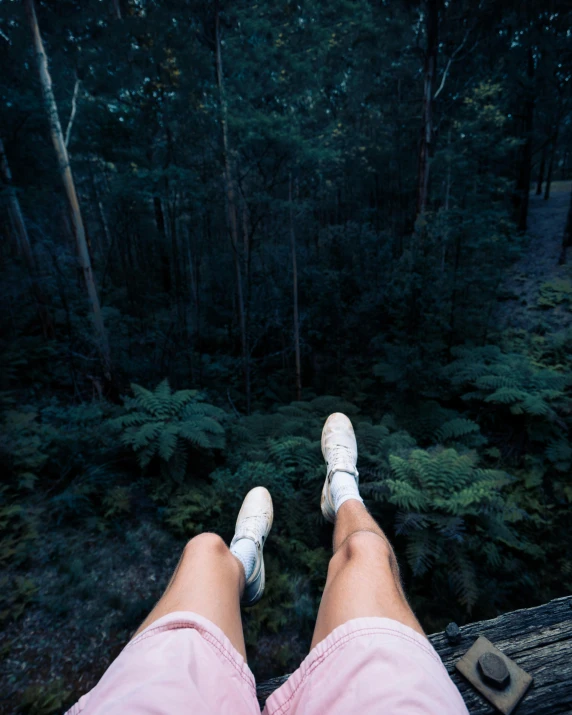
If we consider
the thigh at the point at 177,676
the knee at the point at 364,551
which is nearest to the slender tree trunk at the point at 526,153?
the knee at the point at 364,551

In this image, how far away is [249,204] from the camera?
704 cm

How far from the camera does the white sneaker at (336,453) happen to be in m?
2.42

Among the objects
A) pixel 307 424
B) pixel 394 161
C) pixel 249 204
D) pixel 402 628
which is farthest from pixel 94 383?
pixel 394 161

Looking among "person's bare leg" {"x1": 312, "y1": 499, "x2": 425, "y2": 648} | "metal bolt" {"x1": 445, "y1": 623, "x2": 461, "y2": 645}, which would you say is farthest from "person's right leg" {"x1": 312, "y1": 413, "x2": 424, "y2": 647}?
"metal bolt" {"x1": 445, "y1": 623, "x2": 461, "y2": 645}

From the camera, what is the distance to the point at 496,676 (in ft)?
2.95

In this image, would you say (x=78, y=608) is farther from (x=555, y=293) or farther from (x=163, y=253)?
(x=555, y=293)

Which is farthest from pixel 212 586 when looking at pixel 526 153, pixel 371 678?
pixel 526 153

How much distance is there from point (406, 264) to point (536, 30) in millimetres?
11965

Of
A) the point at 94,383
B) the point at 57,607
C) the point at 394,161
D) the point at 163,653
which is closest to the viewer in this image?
the point at 163,653

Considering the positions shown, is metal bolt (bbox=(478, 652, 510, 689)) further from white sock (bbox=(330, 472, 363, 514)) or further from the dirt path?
the dirt path

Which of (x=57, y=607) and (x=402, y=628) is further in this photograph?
(x=57, y=607)

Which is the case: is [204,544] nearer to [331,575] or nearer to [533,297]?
[331,575]

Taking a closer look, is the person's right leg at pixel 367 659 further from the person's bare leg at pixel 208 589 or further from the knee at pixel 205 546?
the knee at pixel 205 546

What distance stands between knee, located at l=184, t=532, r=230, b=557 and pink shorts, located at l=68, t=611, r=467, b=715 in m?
0.41
